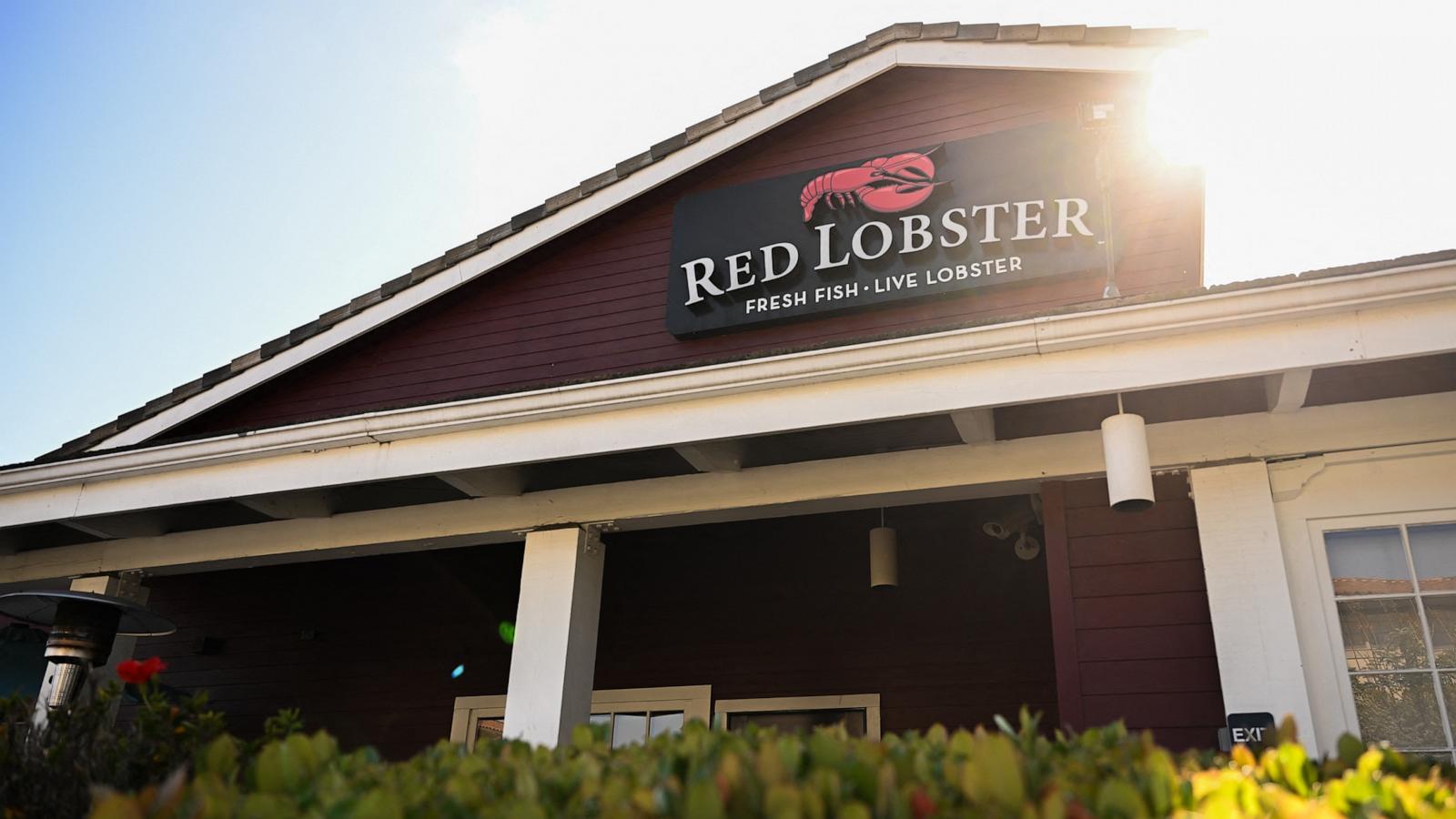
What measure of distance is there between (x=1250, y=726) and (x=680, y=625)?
4178 millimetres

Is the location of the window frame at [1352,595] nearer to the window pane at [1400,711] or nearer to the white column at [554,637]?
the window pane at [1400,711]

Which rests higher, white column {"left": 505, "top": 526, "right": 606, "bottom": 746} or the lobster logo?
the lobster logo

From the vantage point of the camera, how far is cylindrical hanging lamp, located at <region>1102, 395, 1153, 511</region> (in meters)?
3.93

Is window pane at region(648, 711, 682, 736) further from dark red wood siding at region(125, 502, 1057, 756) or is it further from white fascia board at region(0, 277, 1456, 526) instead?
white fascia board at region(0, 277, 1456, 526)

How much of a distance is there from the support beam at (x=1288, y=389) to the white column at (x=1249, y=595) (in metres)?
0.29

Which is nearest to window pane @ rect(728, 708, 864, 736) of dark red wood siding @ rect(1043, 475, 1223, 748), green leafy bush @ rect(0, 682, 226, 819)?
dark red wood siding @ rect(1043, 475, 1223, 748)

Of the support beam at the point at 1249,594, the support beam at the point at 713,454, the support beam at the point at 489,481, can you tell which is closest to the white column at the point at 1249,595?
the support beam at the point at 1249,594

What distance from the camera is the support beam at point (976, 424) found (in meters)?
4.49

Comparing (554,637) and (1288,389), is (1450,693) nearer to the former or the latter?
(1288,389)

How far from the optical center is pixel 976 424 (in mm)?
4605

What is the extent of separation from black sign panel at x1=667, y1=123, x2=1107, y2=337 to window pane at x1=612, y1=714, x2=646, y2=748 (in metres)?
2.92

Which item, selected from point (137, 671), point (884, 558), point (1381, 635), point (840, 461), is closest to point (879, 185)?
point (840, 461)

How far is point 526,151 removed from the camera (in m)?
9.67

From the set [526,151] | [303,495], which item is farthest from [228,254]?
[303,495]
